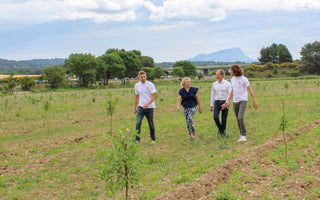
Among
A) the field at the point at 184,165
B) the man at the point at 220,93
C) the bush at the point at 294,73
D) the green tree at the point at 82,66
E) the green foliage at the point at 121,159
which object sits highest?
the green tree at the point at 82,66

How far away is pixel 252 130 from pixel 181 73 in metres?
74.0

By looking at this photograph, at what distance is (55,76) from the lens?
185 feet

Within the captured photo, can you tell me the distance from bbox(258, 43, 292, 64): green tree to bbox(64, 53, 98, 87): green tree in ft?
184

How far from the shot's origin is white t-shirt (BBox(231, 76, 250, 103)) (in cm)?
738

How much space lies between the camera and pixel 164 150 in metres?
7.55

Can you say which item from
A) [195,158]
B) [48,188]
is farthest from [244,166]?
[48,188]

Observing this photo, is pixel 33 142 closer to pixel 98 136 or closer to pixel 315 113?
pixel 98 136

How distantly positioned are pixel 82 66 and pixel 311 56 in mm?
54553

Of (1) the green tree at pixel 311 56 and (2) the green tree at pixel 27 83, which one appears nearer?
(2) the green tree at pixel 27 83

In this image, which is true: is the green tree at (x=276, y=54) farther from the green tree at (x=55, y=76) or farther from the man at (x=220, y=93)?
the man at (x=220, y=93)

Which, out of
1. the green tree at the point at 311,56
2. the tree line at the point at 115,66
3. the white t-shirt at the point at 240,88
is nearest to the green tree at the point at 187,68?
the tree line at the point at 115,66

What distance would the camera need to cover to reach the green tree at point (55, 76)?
5625cm

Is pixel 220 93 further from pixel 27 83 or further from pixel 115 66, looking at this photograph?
pixel 115 66

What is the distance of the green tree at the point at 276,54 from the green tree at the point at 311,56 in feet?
37.5
